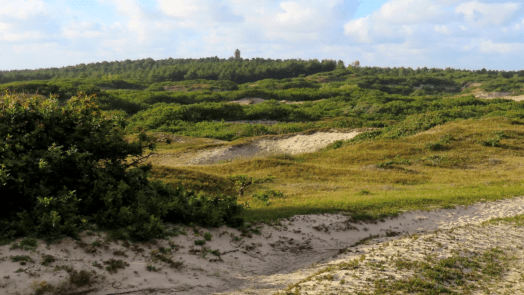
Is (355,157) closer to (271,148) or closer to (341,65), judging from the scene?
(271,148)

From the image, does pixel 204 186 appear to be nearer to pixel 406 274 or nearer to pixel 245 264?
pixel 245 264

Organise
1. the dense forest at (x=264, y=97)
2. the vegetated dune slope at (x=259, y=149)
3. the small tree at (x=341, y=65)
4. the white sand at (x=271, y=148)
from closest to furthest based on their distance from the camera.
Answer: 1. the vegetated dune slope at (x=259, y=149)
2. the white sand at (x=271, y=148)
3. the dense forest at (x=264, y=97)
4. the small tree at (x=341, y=65)

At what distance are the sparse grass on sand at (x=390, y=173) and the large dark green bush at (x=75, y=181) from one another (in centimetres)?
262

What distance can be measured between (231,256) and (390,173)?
14209 millimetres

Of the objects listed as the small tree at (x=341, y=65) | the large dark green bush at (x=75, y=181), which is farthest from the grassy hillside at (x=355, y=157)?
the small tree at (x=341, y=65)

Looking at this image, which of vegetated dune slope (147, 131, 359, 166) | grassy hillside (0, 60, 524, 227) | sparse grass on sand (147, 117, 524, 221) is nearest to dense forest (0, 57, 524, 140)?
grassy hillside (0, 60, 524, 227)

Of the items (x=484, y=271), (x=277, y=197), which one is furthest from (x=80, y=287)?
(x=277, y=197)

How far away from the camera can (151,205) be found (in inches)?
382

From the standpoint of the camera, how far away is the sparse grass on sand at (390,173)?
14.6 m

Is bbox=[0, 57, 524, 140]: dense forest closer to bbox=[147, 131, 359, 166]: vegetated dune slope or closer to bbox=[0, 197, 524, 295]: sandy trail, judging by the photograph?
bbox=[0, 197, 524, 295]: sandy trail

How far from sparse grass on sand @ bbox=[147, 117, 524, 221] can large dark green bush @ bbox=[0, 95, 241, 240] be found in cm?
262

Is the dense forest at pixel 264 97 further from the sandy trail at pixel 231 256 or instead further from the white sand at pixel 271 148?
the white sand at pixel 271 148

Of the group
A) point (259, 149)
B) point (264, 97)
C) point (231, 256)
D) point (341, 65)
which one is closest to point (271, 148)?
point (259, 149)

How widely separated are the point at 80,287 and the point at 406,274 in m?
6.22
